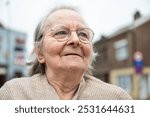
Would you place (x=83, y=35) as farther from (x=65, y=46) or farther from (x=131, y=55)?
(x=131, y=55)

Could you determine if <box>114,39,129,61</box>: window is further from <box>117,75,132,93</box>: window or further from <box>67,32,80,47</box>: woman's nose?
<box>67,32,80,47</box>: woman's nose

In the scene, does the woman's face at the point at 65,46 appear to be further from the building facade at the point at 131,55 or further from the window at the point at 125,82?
the window at the point at 125,82

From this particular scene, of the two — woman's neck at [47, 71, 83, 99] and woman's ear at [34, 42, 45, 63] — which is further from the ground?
woman's ear at [34, 42, 45, 63]

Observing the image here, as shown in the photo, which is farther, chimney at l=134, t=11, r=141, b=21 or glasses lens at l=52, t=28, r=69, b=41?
chimney at l=134, t=11, r=141, b=21

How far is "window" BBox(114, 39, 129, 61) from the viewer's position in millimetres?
11947

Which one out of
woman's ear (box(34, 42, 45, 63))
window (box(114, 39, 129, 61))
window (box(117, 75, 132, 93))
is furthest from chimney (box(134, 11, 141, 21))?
woman's ear (box(34, 42, 45, 63))

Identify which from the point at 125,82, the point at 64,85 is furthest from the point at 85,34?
the point at 125,82

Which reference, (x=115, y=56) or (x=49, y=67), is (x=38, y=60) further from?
(x=115, y=56)

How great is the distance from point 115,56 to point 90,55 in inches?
468

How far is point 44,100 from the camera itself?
2.83 ft

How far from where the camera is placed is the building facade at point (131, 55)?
1109 centimetres

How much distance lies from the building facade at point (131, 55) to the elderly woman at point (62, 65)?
959 cm

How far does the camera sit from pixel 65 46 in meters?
0.84

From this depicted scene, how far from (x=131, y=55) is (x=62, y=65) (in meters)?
10.9
